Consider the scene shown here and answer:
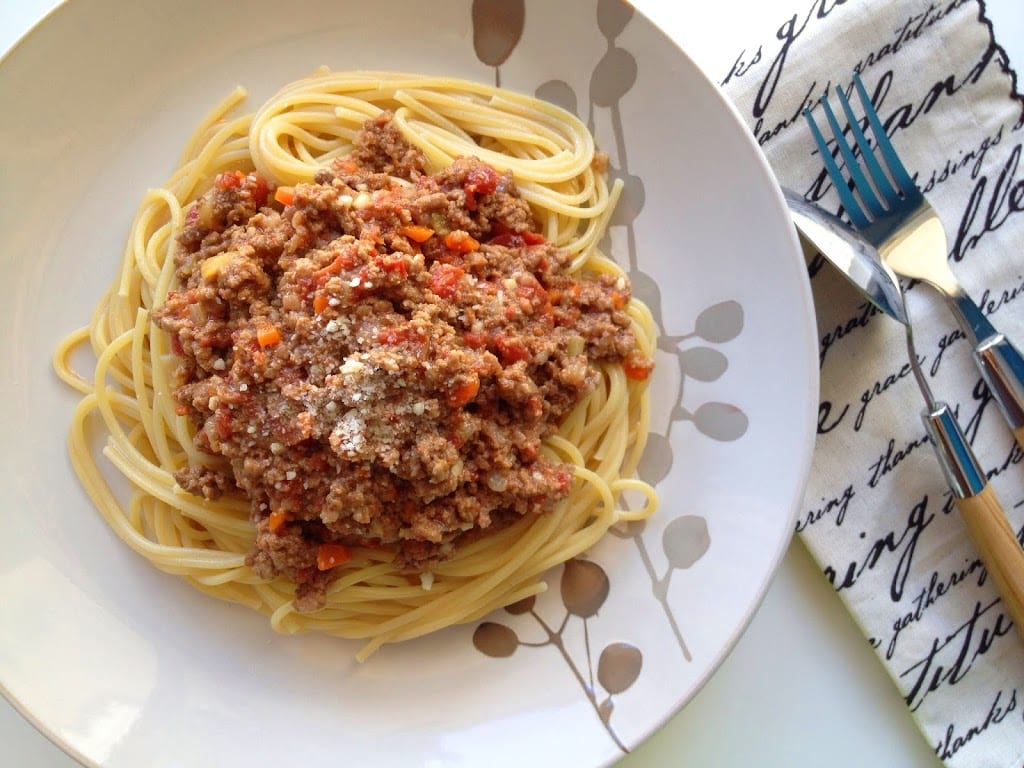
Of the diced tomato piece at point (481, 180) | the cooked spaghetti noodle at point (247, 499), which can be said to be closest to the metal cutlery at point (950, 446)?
the cooked spaghetti noodle at point (247, 499)

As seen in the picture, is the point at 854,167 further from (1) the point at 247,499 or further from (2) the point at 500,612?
(1) the point at 247,499

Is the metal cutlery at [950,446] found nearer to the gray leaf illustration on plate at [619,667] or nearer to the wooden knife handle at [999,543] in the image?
the wooden knife handle at [999,543]

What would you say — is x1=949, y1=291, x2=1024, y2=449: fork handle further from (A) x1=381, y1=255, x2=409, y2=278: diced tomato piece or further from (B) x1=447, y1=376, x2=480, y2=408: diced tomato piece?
(A) x1=381, y1=255, x2=409, y2=278: diced tomato piece

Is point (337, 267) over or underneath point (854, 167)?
over

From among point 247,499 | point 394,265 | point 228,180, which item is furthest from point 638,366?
point 228,180

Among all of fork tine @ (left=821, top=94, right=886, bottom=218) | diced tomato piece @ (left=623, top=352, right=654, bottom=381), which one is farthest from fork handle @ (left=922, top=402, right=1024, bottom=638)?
diced tomato piece @ (left=623, top=352, right=654, bottom=381)

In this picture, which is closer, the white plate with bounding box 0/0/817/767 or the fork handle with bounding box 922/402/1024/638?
the white plate with bounding box 0/0/817/767

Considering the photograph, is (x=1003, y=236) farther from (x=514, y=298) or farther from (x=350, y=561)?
(x=350, y=561)
